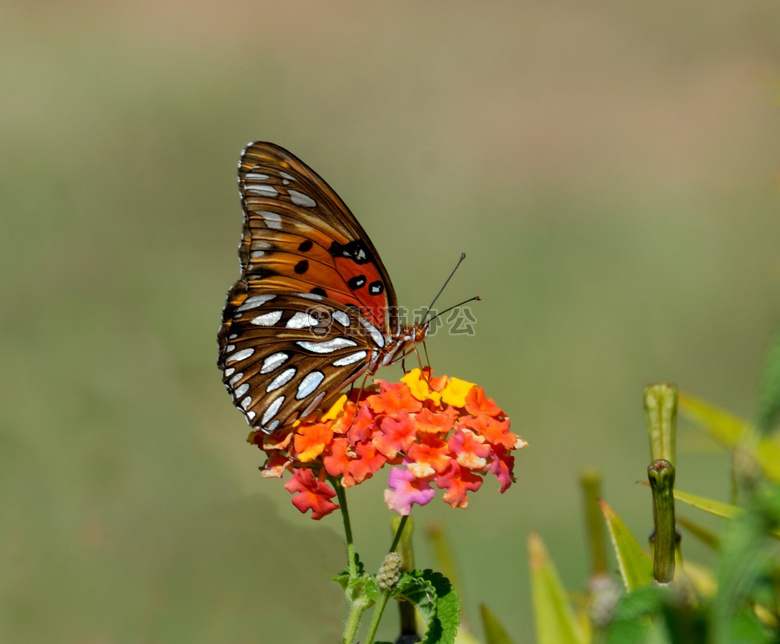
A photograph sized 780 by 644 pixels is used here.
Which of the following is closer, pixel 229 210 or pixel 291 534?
pixel 291 534

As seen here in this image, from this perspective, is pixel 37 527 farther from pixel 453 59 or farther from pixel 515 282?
pixel 453 59

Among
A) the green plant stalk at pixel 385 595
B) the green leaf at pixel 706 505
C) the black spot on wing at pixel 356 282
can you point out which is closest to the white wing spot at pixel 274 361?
the black spot on wing at pixel 356 282

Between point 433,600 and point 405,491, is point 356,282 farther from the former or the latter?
point 433,600

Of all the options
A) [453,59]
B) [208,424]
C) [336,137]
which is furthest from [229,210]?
[453,59]

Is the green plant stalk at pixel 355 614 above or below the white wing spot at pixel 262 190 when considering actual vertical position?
below

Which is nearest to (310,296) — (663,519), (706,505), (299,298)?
(299,298)

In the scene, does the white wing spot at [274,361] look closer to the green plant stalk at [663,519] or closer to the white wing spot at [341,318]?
the white wing spot at [341,318]
